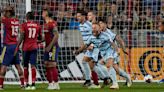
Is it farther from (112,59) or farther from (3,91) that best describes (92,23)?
(3,91)

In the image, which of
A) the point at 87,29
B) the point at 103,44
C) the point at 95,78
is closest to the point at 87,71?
the point at 95,78

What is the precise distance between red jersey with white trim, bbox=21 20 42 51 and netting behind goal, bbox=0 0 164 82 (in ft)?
13.0

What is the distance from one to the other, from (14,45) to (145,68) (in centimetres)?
599

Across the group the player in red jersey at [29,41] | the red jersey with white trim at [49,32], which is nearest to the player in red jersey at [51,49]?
the red jersey with white trim at [49,32]

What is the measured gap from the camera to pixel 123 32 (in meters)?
24.0

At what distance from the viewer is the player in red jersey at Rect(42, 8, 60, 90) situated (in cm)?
1864

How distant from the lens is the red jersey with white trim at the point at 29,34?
18.5 metres

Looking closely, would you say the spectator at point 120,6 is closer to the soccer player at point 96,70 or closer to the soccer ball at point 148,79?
the soccer ball at point 148,79

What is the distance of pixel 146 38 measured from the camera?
78.1 feet

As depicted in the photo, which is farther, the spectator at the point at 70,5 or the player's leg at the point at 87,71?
the spectator at the point at 70,5

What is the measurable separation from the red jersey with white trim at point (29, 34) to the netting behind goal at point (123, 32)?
396 cm

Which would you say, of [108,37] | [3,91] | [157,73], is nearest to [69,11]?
[157,73]

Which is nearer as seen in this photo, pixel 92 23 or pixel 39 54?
pixel 92 23

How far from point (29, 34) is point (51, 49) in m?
0.74
